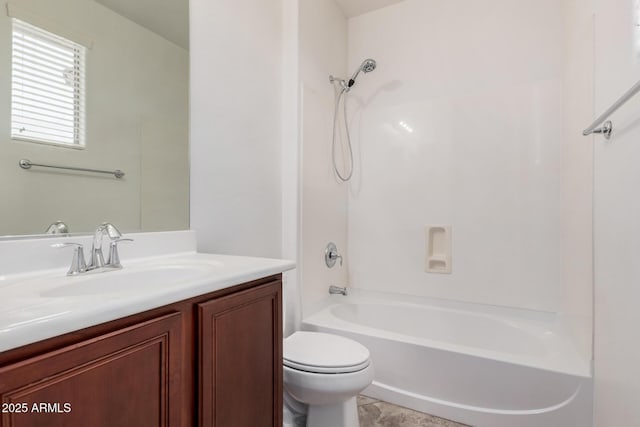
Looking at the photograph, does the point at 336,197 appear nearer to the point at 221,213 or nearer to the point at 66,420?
the point at 221,213

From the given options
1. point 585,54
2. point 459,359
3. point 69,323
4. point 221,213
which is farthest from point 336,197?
point 69,323

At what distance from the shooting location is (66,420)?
0.51 meters

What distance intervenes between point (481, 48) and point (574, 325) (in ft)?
5.72

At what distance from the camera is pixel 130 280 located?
0.96 meters

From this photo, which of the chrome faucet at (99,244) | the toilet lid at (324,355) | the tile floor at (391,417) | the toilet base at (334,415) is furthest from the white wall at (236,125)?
the tile floor at (391,417)

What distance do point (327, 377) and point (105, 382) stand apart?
85 centimetres

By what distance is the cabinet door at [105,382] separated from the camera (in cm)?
47

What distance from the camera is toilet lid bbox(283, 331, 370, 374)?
48.8 inches

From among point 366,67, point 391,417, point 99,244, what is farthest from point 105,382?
point 366,67

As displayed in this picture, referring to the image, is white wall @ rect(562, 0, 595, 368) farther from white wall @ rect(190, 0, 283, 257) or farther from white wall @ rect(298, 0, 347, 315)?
white wall @ rect(190, 0, 283, 257)

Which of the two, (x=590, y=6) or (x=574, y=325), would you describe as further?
(x=574, y=325)

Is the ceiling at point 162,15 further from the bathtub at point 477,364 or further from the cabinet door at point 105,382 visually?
the bathtub at point 477,364

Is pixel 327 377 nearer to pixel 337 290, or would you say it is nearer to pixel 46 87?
pixel 337 290

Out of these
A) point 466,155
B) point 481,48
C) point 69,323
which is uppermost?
point 481,48
